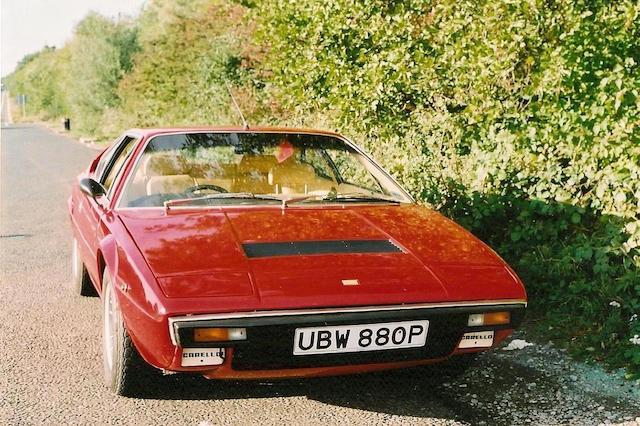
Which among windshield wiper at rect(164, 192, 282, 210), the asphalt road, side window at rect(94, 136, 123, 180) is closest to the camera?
the asphalt road

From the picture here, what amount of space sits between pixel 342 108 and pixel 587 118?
118 inches

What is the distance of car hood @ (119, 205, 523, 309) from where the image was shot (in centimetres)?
287

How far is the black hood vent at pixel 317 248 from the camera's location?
10.4 ft

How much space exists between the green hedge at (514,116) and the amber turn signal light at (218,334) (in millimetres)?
2220

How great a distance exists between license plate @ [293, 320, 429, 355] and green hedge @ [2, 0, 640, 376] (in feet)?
4.93

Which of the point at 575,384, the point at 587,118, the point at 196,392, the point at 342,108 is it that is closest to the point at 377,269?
the point at 196,392

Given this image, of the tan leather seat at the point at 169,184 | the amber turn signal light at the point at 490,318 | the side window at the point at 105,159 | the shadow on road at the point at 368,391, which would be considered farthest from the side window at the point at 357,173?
the side window at the point at 105,159

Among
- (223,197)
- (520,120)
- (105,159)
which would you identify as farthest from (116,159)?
(520,120)

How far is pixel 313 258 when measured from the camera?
3121 mm

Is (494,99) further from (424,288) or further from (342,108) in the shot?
(424,288)

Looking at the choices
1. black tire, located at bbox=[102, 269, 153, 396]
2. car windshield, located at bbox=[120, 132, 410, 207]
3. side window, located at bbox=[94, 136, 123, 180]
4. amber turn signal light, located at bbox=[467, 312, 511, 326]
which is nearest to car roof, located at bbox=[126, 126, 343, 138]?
car windshield, located at bbox=[120, 132, 410, 207]

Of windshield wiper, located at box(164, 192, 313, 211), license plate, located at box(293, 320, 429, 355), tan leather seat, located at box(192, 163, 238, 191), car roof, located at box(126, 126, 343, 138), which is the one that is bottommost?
license plate, located at box(293, 320, 429, 355)

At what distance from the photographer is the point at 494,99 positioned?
239 inches

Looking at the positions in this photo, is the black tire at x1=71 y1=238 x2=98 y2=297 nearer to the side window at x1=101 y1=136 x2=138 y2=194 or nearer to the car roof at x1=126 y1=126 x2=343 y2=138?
the side window at x1=101 y1=136 x2=138 y2=194
